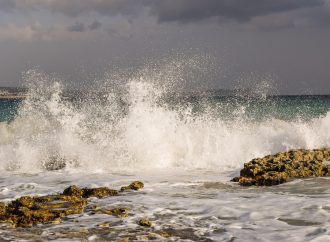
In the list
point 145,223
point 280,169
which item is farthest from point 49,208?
point 280,169

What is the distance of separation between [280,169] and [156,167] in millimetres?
3395

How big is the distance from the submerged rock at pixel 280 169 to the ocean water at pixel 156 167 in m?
0.32

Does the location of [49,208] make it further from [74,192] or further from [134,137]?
[134,137]

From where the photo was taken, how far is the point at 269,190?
762 cm

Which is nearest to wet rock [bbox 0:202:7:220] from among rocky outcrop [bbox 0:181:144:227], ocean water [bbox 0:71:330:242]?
rocky outcrop [bbox 0:181:144:227]

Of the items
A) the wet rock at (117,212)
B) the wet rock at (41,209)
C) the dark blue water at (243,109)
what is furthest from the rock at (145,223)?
the dark blue water at (243,109)

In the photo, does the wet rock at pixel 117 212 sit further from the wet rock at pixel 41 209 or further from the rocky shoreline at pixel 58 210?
the wet rock at pixel 41 209

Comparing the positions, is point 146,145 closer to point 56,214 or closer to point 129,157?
point 129,157

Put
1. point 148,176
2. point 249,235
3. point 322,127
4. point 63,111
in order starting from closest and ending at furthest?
point 249,235
point 148,176
point 63,111
point 322,127

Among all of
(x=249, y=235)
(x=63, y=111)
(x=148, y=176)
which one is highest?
(x=63, y=111)

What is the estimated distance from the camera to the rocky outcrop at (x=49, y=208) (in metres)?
5.79

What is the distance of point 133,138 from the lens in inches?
490

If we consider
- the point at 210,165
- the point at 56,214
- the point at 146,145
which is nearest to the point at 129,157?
the point at 146,145

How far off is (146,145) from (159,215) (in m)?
6.32
